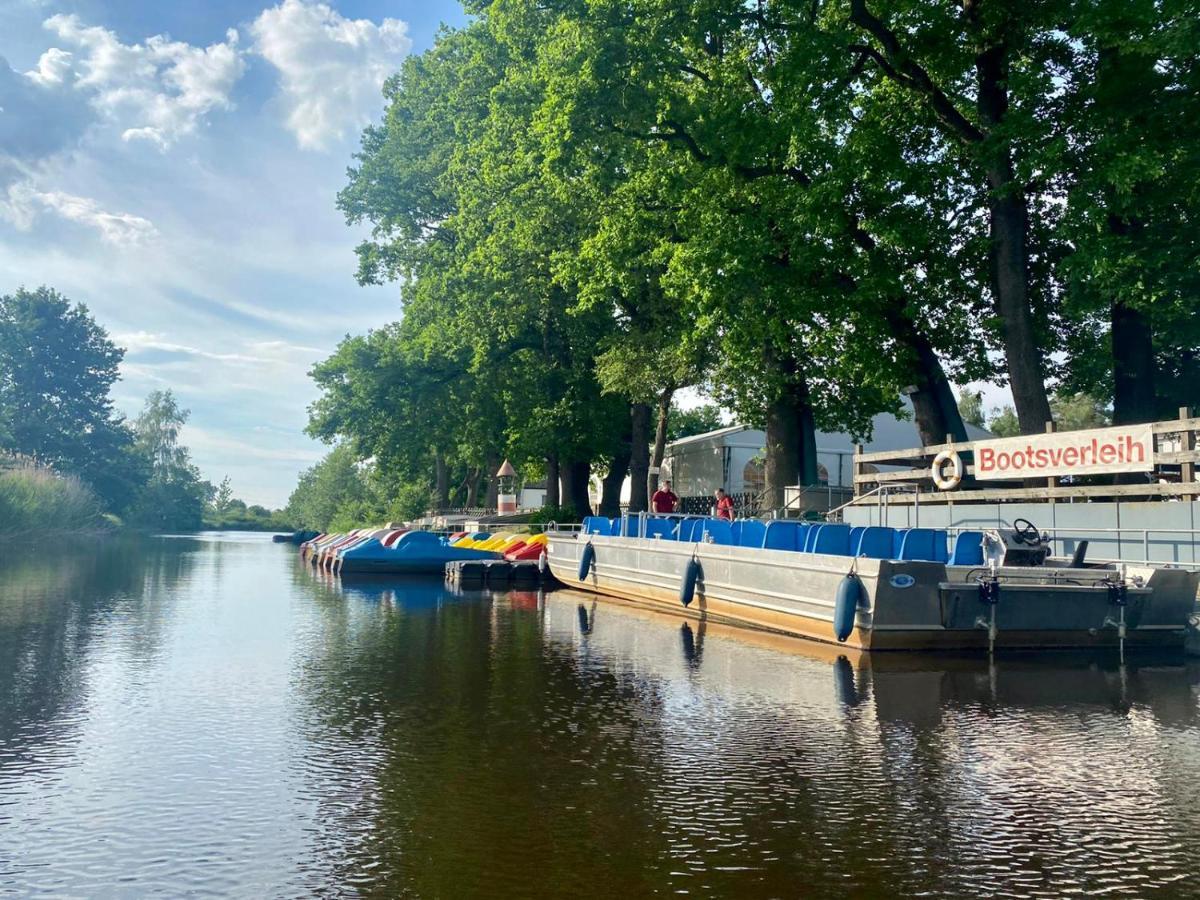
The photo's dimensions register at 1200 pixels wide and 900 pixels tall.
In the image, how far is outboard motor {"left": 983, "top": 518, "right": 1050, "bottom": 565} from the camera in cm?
1694

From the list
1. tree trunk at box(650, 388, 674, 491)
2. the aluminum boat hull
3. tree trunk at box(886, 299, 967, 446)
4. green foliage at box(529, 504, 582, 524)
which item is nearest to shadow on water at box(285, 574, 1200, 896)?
the aluminum boat hull

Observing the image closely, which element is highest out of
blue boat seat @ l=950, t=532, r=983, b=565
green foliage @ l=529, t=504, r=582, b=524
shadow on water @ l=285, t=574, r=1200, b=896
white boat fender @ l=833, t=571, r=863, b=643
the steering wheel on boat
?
green foliage @ l=529, t=504, r=582, b=524

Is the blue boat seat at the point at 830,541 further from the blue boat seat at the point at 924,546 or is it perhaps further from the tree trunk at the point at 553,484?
the tree trunk at the point at 553,484

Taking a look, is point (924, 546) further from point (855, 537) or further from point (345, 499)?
point (345, 499)

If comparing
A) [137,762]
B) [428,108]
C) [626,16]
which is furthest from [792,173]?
[428,108]

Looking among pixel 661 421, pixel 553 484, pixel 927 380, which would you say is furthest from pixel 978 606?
pixel 553 484

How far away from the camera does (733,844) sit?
656 cm

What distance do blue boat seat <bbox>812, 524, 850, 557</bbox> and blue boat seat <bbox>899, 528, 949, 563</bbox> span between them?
101 centimetres

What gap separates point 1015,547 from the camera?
55.6 ft

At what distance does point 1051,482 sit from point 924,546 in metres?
3.09

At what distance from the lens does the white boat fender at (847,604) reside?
15602 millimetres

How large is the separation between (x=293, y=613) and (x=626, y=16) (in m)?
16.8

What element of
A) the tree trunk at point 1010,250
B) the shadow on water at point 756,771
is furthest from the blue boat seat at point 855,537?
the tree trunk at point 1010,250

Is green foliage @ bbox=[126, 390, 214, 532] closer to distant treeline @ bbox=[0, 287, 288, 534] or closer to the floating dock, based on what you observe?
distant treeline @ bbox=[0, 287, 288, 534]
